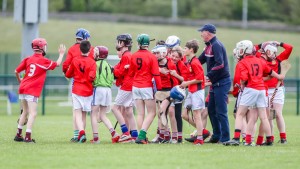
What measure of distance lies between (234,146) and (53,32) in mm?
62191

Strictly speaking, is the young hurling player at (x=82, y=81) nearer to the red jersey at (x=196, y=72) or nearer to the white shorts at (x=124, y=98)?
the white shorts at (x=124, y=98)

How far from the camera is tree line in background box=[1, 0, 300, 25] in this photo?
313ft

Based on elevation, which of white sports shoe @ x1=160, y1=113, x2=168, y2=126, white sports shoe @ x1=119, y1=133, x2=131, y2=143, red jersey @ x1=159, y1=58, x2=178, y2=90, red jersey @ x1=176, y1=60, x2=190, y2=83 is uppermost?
red jersey @ x1=176, y1=60, x2=190, y2=83

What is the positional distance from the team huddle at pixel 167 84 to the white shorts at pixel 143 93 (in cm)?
2

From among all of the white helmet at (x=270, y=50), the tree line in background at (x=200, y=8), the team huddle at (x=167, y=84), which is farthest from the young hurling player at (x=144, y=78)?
the tree line in background at (x=200, y=8)

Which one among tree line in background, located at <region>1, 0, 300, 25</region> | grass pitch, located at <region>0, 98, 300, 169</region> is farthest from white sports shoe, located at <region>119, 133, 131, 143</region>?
tree line in background, located at <region>1, 0, 300, 25</region>

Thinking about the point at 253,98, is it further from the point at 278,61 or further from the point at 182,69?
the point at 182,69

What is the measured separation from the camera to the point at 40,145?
51.5 feet

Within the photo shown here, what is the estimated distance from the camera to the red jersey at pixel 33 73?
16359mm

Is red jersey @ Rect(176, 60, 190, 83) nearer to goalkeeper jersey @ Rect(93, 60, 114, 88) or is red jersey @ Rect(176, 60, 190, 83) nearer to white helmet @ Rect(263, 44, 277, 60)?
goalkeeper jersey @ Rect(93, 60, 114, 88)

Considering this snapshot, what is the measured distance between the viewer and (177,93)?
16.1 metres

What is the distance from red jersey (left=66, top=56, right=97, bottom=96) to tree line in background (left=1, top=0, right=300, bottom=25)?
77079 mm

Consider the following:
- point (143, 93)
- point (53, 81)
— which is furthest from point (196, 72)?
point (53, 81)

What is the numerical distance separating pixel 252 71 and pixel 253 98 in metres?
Result: 0.50
